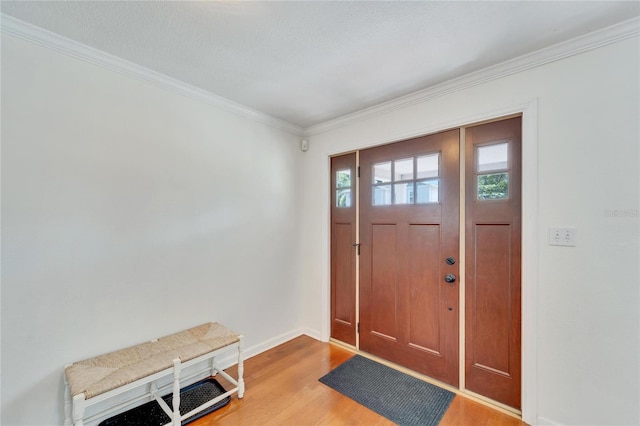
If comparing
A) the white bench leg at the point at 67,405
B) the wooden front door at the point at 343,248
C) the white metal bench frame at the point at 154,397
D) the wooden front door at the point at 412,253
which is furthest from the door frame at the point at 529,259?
the white bench leg at the point at 67,405

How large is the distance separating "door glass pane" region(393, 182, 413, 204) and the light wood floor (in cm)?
154

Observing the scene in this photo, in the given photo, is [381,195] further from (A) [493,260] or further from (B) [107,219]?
(B) [107,219]

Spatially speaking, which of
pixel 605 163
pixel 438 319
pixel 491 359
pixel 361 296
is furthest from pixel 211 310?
pixel 605 163

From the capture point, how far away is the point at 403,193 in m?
2.40

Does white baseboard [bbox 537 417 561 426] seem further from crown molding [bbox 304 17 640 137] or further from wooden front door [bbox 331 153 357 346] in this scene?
crown molding [bbox 304 17 640 137]

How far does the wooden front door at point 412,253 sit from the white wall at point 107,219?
112 centimetres

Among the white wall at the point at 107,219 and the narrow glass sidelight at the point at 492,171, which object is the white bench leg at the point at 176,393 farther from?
the narrow glass sidelight at the point at 492,171

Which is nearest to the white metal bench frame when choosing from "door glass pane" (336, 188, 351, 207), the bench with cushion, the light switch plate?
the bench with cushion

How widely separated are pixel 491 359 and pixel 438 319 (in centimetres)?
41

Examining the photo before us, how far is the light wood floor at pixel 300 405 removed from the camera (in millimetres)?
1771

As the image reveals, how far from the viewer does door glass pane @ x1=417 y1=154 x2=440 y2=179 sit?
7.27 ft

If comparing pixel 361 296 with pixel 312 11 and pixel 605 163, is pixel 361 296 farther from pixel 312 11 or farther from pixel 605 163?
pixel 312 11

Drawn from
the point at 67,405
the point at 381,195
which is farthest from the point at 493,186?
the point at 67,405

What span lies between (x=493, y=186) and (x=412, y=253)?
80cm
